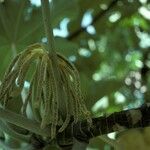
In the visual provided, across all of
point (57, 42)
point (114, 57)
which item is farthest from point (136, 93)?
point (57, 42)

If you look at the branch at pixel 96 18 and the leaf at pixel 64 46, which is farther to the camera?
the branch at pixel 96 18

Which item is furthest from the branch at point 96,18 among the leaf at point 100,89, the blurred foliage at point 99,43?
the leaf at point 100,89

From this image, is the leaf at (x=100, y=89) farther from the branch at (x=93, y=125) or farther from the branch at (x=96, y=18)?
the branch at (x=96, y=18)

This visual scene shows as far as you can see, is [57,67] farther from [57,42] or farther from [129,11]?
[129,11]

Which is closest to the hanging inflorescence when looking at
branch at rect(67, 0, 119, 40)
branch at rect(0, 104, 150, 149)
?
branch at rect(0, 104, 150, 149)

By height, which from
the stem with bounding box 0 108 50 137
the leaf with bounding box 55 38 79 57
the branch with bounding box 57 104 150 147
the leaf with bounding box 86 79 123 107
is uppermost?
A: the leaf with bounding box 55 38 79 57

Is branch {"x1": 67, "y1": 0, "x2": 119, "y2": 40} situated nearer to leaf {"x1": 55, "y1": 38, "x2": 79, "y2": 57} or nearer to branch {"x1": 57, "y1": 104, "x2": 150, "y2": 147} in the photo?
leaf {"x1": 55, "y1": 38, "x2": 79, "y2": 57}
